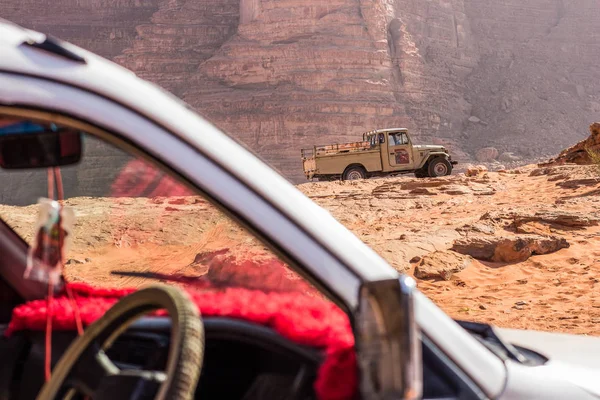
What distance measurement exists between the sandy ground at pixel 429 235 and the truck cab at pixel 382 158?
2.76 m

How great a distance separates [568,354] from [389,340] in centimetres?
93

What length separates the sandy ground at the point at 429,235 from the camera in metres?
1.65

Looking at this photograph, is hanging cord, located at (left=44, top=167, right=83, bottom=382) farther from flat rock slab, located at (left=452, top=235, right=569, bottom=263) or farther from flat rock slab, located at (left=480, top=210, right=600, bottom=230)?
flat rock slab, located at (left=480, top=210, right=600, bottom=230)

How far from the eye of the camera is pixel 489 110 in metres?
55.6

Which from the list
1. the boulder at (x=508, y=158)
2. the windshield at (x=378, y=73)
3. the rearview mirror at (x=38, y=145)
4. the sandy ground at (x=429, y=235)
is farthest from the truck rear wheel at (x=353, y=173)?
the boulder at (x=508, y=158)

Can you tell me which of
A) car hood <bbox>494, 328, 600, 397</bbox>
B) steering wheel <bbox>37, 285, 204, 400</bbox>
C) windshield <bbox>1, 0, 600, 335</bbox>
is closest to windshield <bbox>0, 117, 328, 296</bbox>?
steering wheel <bbox>37, 285, 204, 400</bbox>

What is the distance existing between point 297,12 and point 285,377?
51.7 meters

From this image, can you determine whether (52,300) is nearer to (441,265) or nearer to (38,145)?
(38,145)

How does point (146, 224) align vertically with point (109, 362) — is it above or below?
above

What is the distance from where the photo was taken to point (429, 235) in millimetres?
11555

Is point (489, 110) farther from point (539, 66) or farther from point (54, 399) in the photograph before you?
point (54, 399)

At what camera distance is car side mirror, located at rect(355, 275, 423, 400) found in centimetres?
98

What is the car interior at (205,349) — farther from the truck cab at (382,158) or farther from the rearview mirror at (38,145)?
the truck cab at (382,158)

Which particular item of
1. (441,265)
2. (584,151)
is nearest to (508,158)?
(584,151)
